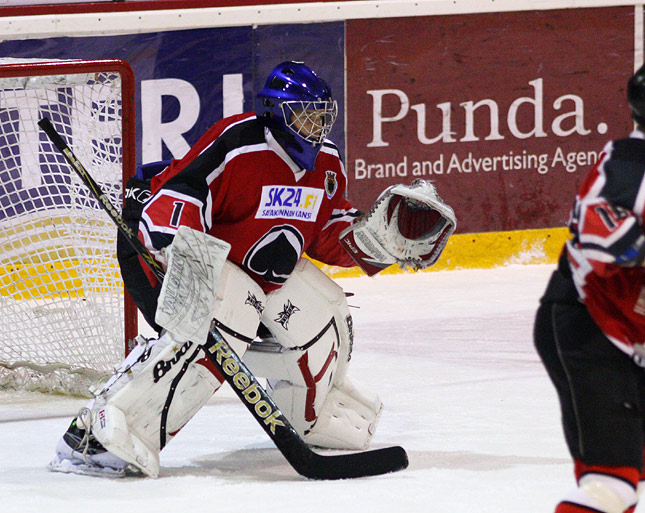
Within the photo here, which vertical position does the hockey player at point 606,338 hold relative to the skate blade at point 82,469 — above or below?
above

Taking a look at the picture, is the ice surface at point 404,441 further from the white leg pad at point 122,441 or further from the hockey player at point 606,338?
the hockey player at point 606,338

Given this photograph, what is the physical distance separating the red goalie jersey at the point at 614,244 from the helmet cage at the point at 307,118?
104cm

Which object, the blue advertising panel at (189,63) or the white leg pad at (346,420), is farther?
the blue advertising panel at (189,63)

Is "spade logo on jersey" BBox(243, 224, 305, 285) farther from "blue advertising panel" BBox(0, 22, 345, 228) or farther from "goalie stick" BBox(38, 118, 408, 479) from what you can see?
"blue advertising panel" BBox(0, 22, 345, 228)

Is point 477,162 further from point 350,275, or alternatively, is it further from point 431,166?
point 350,275

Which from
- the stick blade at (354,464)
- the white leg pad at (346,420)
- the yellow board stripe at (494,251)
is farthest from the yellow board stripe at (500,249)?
the stick blade at (354,464)

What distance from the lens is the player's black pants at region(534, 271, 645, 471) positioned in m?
2.24

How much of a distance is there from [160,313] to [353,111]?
9.67 feet

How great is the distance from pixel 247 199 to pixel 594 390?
1.18 meters

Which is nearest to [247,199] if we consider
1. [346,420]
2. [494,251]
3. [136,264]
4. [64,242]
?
[136,264]

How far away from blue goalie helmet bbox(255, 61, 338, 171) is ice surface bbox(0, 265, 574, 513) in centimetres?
74

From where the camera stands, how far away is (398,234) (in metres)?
3.46

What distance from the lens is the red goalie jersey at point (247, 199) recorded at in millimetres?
3137

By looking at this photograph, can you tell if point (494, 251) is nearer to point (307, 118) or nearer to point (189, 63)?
point (189, 63)
